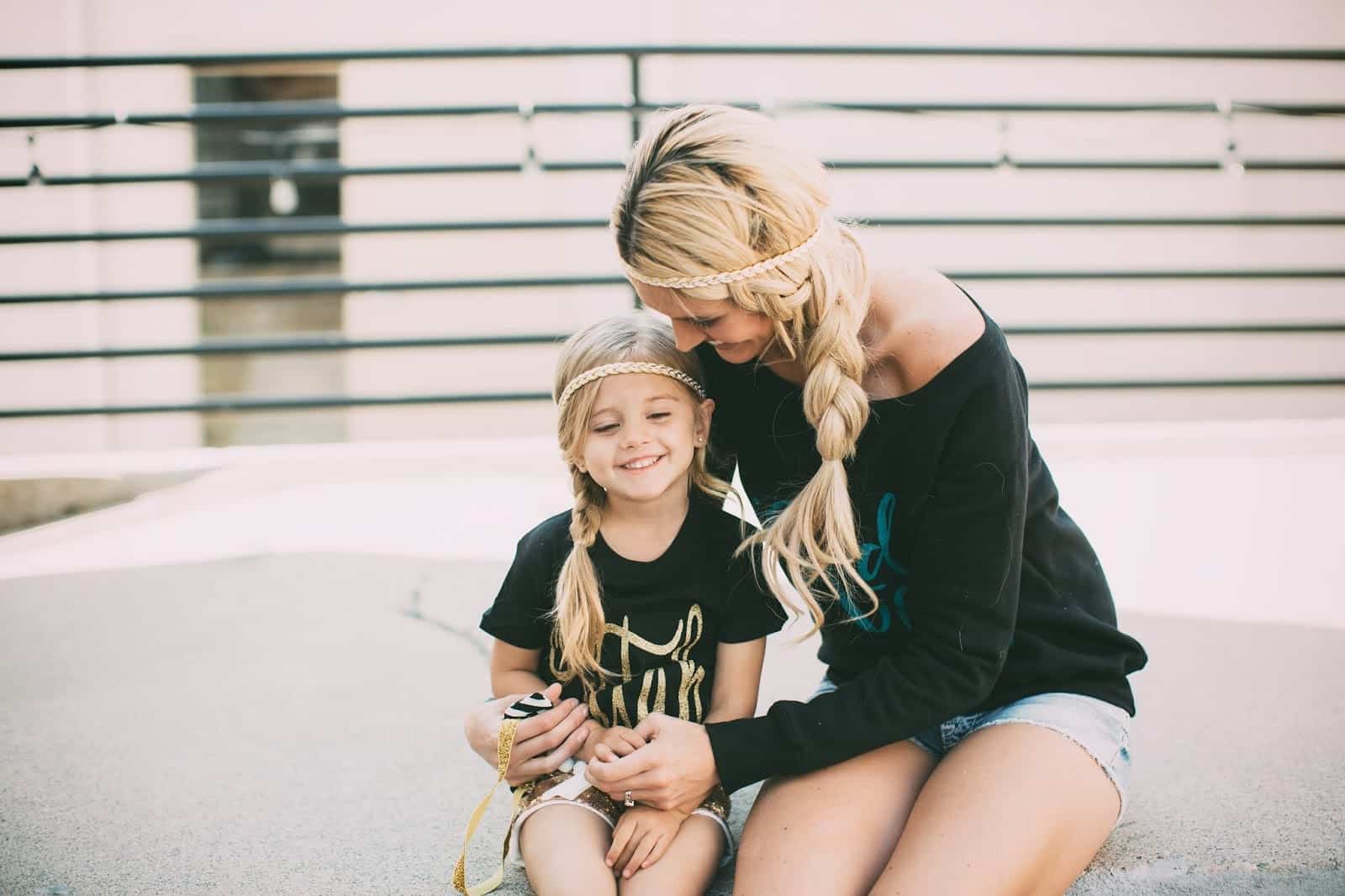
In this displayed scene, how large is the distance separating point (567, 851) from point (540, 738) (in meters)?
0.15

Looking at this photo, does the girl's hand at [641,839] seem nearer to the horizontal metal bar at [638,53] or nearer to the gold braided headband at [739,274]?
the gold braided headband at [739,274]

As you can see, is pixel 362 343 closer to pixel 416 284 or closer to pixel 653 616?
pixel 416 284

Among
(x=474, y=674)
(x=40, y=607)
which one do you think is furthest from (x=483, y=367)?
(x=474, y=674)

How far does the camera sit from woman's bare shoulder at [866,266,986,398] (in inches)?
54.6

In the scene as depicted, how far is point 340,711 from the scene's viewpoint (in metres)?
2.01

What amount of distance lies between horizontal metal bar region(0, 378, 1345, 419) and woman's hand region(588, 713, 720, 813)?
277 centimetres

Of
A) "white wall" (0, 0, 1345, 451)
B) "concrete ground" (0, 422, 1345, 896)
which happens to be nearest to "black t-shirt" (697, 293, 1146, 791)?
"concrete ground" (0, 422, 1345, 896)

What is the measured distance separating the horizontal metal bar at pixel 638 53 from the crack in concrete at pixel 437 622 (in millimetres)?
2069

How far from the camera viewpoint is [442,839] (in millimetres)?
1566

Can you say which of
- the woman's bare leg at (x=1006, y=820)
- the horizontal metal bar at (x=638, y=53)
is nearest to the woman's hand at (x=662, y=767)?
the woman's bare leg at (x=1006, y=820)

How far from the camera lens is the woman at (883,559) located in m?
1.33

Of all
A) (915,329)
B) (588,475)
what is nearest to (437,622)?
(588,475)

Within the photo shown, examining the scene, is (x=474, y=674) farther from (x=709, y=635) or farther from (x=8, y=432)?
(x=8, y=432)

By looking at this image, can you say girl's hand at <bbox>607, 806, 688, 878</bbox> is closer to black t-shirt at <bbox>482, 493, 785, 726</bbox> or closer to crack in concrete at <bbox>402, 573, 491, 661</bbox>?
black t-shirt at <bbox>482, 493, 785, 726</bbox>
